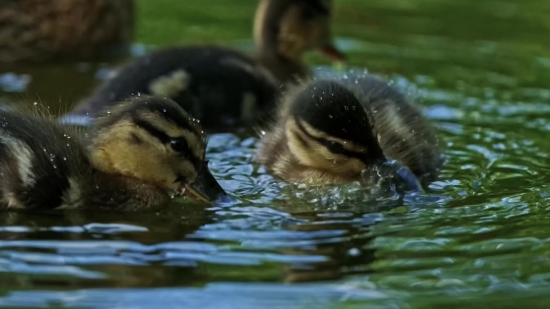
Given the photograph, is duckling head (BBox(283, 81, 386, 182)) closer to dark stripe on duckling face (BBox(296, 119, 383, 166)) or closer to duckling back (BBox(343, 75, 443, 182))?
dark stripe on duckling face (BBox(296, 119, 383, 166))

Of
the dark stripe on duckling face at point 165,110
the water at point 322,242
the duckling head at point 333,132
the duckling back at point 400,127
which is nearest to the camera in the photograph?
the water at point 322,242

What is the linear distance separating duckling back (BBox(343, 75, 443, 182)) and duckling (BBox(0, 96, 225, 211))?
67 cm

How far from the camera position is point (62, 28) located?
6.15m

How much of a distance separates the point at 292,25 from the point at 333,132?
2238 millimetres

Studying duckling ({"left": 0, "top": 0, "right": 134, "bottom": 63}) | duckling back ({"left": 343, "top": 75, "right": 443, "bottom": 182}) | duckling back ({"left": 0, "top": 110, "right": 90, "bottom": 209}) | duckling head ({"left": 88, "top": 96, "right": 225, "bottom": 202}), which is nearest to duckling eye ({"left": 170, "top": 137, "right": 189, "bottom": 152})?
duckling head ({"left": 88, "top": 96, "right": 225, "bottom": 202})

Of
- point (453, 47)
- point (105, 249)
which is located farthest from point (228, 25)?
point (105, 249)

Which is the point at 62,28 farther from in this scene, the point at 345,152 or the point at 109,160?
the point at 345,152

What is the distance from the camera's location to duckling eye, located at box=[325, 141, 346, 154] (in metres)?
3.77

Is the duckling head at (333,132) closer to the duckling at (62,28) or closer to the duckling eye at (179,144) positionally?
the duckling eye at (179,144)

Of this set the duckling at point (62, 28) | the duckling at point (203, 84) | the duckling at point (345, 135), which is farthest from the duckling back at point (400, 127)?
the duckling at point (62, 28)

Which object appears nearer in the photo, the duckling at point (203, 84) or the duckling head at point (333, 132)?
the duckling head at point (333, 132)

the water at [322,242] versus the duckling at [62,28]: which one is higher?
the duckling at [62,28]

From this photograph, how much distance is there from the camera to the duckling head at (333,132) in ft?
12.1

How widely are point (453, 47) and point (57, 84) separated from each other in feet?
7.27
